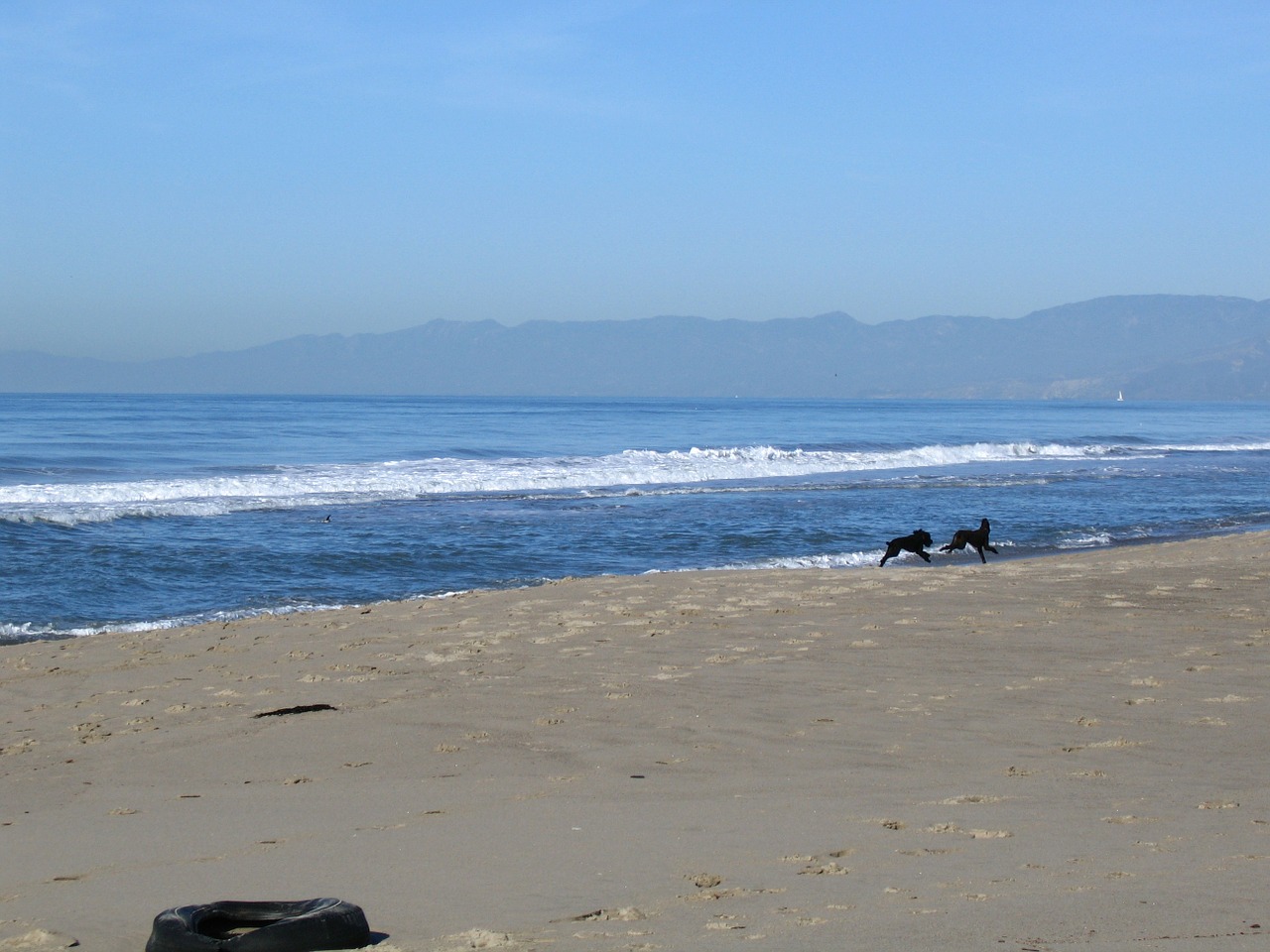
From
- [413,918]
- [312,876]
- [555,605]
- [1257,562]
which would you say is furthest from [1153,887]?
[1257,562]

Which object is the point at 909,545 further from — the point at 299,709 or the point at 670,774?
the point at 670,774

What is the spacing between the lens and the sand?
3873 millimetres

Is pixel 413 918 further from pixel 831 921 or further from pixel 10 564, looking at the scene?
pixel 10 564

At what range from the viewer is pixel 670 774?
5836 mm

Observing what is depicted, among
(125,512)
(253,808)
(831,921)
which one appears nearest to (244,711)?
(253,808)

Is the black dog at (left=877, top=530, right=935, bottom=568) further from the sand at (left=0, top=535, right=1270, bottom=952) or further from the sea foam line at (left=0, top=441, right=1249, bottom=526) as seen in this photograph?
the sea foam line at (left=0, top=441, right=1249, bottom=526)

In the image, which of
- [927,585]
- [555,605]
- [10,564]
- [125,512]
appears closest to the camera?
[555,605]

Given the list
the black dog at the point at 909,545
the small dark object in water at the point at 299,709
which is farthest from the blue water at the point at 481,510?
the small dark object in water at the point at 299,709

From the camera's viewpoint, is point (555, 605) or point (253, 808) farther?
point (555, 605)

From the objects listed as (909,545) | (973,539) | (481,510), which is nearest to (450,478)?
(481,510)

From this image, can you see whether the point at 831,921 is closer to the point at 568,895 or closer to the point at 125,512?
the point at 568,895

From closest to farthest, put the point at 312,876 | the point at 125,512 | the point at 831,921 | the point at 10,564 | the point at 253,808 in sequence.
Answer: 1. the point at 831,921
2. the point at 312,876
3. the point at 253,808
4. the point at 10,564
5. the point at 125,512

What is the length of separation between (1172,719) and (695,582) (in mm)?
6204

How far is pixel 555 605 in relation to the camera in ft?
36.1
